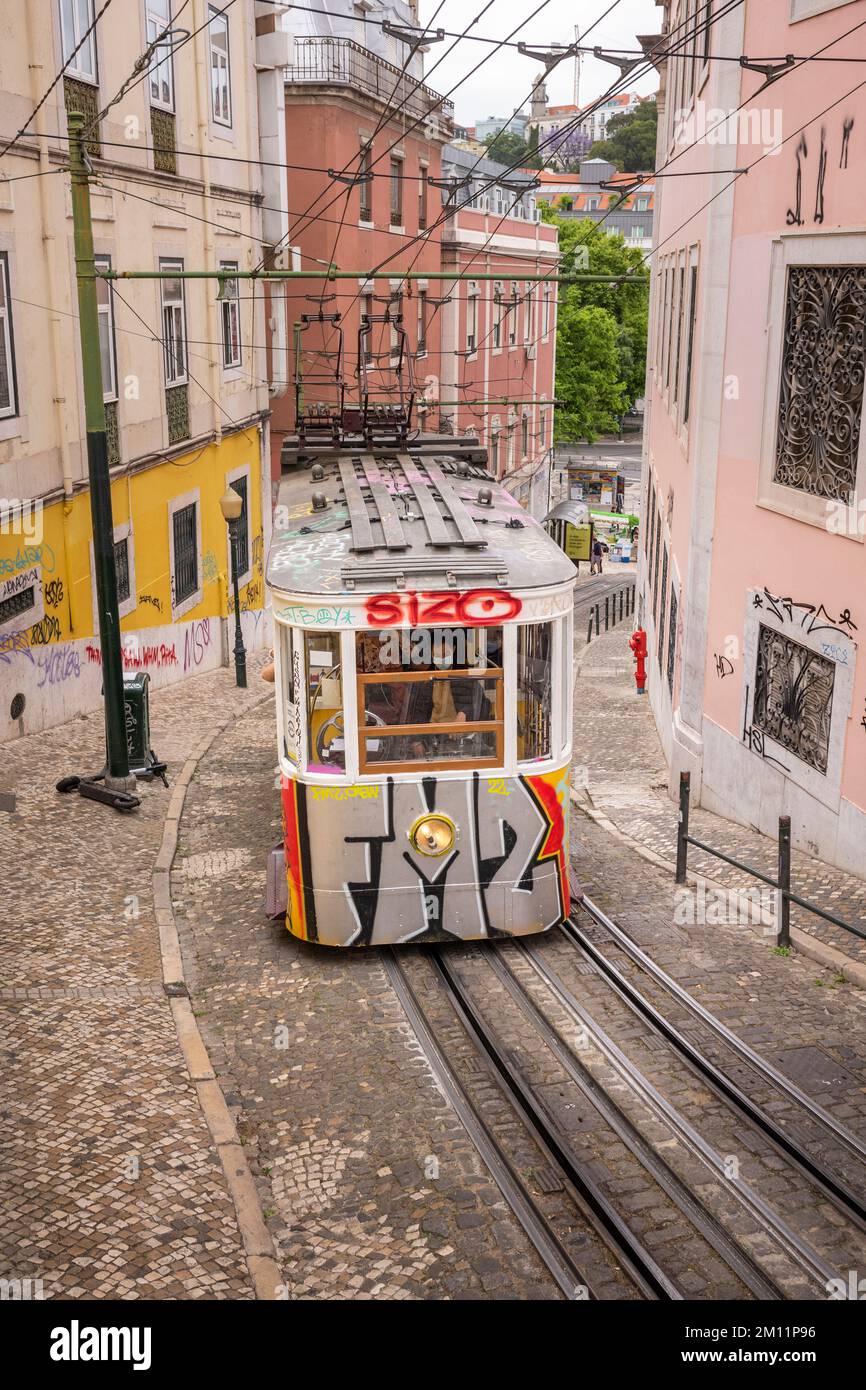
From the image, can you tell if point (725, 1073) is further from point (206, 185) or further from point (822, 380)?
point (206, 185)

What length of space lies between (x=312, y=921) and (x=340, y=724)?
4.88ft

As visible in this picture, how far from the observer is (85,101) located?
15367 mm

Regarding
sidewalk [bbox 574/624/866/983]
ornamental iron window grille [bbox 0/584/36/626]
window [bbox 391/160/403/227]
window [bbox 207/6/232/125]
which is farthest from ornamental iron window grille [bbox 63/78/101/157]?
window [bbox 391/160/403/227]

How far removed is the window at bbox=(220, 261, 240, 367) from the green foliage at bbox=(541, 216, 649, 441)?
33.7 meters

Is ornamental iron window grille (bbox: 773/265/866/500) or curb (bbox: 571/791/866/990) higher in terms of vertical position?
ornamental iron window grille (bbox: 773/265/866/500)

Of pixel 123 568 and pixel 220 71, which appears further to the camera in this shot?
pixel 220 71

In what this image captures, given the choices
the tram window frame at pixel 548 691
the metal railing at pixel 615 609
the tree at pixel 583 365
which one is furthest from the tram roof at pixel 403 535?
the tree at pixel 583 365

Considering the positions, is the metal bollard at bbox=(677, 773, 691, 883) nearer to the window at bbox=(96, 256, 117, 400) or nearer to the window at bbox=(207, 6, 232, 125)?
the window at bbox=(96, 256, 117, 400)

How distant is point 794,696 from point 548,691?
3531 mm

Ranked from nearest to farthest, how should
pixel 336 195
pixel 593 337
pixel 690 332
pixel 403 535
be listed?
pixel 403 535, pixel 690 332, pixel 336 195, pixel 593 337

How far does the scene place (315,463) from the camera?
37.2 feet

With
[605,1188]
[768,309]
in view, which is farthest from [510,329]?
[605,1188]

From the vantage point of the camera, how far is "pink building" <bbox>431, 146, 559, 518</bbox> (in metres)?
36.4

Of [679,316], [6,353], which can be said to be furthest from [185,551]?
[679,316]
